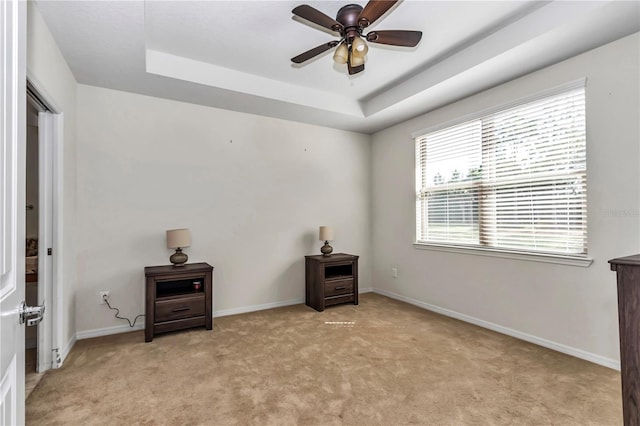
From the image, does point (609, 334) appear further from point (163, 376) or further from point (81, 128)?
point (81, 128)

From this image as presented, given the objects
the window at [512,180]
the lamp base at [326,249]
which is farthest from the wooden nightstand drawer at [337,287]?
the window at [512,180]

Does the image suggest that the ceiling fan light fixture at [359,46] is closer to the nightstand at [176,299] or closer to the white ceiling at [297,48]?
the white ceiling at [297,48]

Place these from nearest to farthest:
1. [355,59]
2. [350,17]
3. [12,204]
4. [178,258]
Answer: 1. [12,204]
2. [350,17]
3. [355,59]
4. [178,258]

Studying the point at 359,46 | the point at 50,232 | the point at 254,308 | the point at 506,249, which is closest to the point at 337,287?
the point at 254,308

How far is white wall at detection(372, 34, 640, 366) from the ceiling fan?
156 cm

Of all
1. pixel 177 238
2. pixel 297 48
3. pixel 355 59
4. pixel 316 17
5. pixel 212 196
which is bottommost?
pixel 177 238

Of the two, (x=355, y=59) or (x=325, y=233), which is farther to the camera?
(x=325, y=233)

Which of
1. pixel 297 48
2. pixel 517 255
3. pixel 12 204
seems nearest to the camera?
pixel 12 204

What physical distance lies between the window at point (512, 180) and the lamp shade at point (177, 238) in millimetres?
2861

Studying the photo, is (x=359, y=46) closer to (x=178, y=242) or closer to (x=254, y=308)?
(x=178, y=242)

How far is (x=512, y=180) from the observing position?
3.11 metres

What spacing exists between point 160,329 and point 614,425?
3.41 m

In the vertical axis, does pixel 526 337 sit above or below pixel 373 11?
below

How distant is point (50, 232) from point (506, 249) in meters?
4.06
